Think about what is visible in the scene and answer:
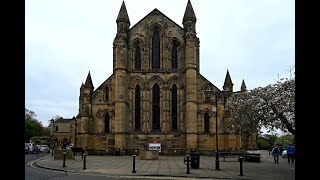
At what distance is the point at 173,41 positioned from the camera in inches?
1779

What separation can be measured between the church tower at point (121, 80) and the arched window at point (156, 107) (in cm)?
314

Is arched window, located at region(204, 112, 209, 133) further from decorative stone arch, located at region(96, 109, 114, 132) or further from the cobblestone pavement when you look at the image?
the cobblestone pavement

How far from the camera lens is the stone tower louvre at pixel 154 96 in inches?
1695

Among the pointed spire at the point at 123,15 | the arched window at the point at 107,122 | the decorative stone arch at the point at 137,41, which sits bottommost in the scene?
the arched window at the point at 107,122

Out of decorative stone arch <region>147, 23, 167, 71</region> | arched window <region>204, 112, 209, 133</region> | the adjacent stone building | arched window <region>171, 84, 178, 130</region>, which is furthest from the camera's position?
the adjacent stone building

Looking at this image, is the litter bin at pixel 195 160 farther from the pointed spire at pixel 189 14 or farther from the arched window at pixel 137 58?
the pointed spire at pixel 189 14

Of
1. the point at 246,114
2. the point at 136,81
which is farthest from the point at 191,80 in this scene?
the point at 246,114

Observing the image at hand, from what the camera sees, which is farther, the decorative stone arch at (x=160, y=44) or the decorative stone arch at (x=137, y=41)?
the decorative stone arch at (x=137, y=41)

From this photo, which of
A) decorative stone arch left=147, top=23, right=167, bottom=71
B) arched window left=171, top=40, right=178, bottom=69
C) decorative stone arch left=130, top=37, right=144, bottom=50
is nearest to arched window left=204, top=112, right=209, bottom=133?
arched window left=171, top=40, right=178, bottom=69

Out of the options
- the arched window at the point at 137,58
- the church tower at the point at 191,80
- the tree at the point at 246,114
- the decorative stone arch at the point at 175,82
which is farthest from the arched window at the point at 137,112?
the tree at the point at 246,114

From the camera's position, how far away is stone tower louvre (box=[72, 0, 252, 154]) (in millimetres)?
43062

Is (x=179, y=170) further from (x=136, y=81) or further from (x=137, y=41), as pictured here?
(x=137, y=41)

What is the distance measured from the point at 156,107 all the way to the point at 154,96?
4.12 ft
